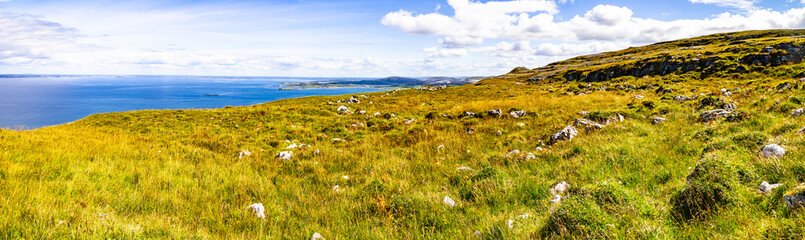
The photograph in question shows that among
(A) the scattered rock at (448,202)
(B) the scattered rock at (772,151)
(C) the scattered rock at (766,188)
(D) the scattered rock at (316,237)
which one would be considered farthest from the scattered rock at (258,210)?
(B) the scattered rock at (772,151)

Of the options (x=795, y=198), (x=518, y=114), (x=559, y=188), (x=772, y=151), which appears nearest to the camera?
(x=795, y=198)

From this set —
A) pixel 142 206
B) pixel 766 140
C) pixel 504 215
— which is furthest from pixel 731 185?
pixel 142 206

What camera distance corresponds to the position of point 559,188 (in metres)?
5.89

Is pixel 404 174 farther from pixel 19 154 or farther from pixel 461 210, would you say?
pixel 19 154

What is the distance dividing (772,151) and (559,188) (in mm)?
3495

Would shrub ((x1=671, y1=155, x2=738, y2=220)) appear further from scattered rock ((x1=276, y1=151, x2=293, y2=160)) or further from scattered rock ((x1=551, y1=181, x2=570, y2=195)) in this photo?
scattered rock ((x1=276, y1=151, x2=293, y2=160))

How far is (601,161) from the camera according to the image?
7.01 metres

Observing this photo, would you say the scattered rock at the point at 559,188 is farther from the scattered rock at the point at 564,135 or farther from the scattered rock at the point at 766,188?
the scattered rock at the point at 564,135

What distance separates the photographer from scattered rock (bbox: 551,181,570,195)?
5.76 metres

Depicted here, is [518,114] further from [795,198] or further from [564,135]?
[795,198]

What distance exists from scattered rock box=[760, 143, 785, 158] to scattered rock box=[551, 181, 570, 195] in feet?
10.2

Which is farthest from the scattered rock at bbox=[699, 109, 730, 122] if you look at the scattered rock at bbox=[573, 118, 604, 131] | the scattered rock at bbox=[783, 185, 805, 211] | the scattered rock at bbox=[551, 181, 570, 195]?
the scattered rock at bbox=[783, 185, 805, 211]

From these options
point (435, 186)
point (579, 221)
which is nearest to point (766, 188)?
point (579, 221)

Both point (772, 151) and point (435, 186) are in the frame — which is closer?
point (772, 151)
